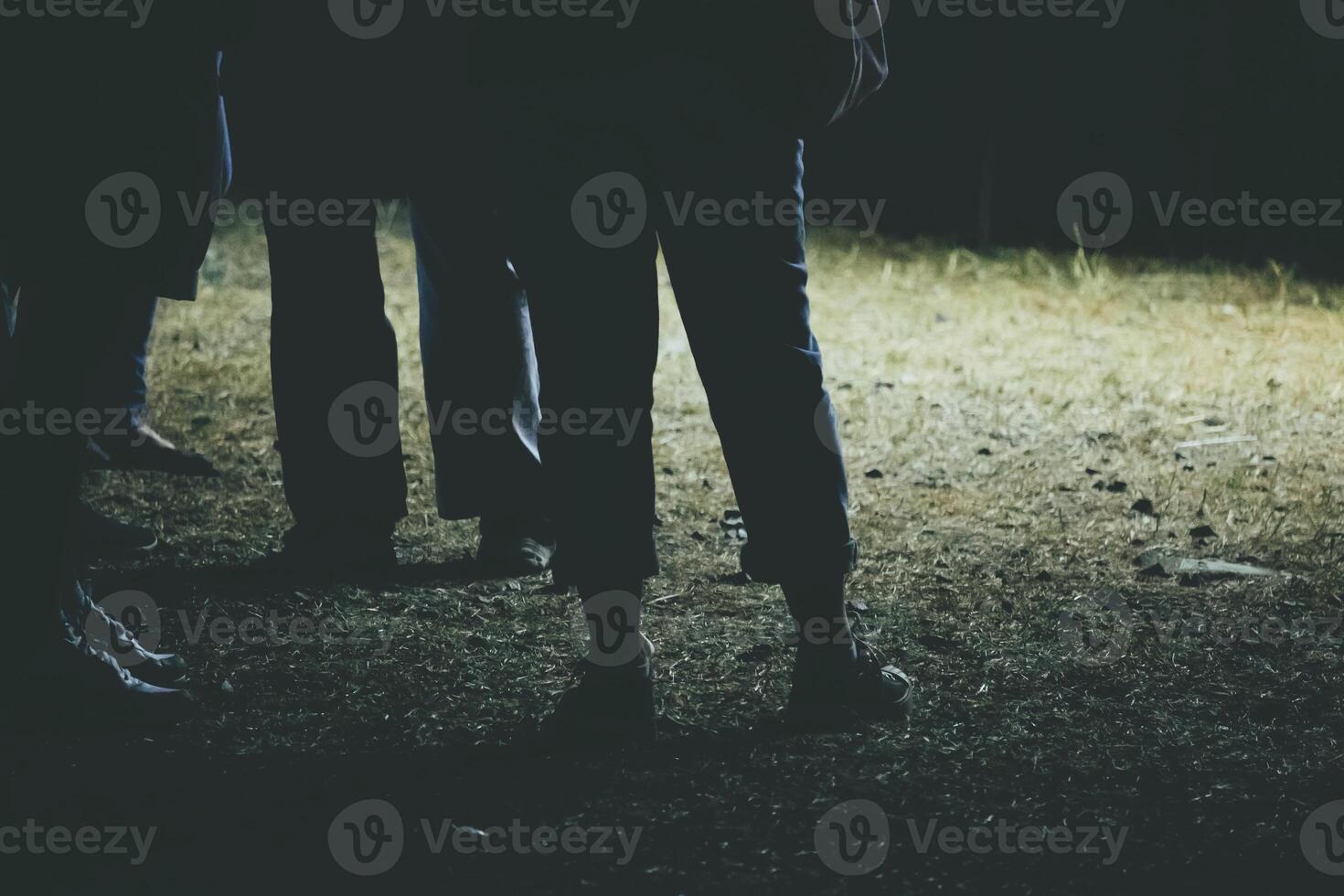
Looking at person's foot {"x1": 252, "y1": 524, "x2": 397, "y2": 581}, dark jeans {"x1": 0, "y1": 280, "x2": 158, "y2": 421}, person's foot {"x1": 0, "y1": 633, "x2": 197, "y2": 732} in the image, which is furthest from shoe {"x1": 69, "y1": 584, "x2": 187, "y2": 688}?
dark jeans {"x1": 0, "y1": 280, "x2": 158, "y2": 421}

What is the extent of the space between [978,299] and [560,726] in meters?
3.92

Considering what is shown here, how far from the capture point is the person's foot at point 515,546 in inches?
105

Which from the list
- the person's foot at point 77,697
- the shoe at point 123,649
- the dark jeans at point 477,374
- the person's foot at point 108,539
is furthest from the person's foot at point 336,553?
the person's foot at point 77,697

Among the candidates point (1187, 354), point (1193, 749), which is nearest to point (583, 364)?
point (1193, 749)

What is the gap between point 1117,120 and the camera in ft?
22.2

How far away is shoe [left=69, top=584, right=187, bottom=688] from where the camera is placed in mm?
2059

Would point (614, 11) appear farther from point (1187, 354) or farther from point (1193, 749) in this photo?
point (1187, 354)

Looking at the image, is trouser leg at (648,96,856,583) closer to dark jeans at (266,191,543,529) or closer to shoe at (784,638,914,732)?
shoe at (784,638,914,732)

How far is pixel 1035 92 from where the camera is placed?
6859mm

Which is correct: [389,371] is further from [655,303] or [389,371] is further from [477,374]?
[655,303]

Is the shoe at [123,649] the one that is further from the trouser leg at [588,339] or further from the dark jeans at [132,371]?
the dark jeans at [132,371]

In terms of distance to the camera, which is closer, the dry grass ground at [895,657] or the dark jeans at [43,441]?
the dry grass ground at [895,657]

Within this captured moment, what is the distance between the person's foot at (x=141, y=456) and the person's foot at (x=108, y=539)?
497 millimetres

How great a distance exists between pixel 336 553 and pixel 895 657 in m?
1.15
